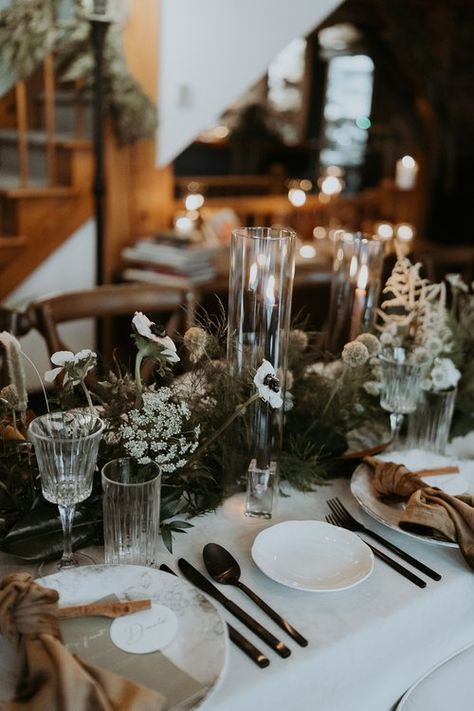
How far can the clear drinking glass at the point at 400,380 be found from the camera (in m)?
1.43

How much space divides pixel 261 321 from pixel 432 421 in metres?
0.48

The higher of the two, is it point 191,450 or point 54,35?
point 54,35

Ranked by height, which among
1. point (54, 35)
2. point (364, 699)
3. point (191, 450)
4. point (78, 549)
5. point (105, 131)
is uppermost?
point (54, 35)

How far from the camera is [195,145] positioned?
608 cm

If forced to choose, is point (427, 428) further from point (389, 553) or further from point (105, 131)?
Result: point (105, 131)

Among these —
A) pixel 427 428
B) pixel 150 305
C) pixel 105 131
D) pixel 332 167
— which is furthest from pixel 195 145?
pixel 427 428

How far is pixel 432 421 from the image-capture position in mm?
1517

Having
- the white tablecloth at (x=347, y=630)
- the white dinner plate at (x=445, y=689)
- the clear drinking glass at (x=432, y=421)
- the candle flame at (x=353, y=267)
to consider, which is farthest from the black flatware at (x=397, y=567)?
the candle flame at (x=353, y=267)

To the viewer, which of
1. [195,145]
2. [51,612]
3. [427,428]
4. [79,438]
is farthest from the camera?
[195,145]

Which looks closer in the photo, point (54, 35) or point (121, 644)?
point (121, 644)

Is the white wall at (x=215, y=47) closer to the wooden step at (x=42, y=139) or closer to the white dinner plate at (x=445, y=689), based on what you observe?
the wooden step at (x=42, y=139)

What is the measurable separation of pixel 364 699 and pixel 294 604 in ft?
0.53

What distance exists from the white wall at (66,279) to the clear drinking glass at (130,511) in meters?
2.24

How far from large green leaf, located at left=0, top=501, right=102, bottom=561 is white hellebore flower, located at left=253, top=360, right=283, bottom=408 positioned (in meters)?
0.30
